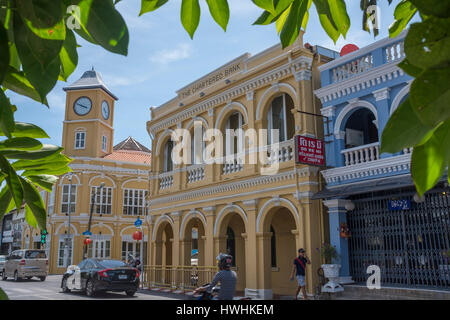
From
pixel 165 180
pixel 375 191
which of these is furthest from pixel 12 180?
pixel 165 180

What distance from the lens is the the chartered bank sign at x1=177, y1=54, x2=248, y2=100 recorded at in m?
16.3

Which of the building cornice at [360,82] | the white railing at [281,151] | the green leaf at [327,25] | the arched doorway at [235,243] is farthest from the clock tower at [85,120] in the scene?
the green leaf at [327,25]

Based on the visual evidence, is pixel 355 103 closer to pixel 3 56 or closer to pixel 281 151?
pixel 281 151

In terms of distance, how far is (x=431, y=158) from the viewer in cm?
79

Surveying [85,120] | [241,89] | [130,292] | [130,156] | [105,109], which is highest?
[105,109]

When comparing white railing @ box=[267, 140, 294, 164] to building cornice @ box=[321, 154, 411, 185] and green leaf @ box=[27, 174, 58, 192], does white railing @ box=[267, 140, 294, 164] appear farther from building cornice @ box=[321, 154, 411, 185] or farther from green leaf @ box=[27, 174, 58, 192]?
green leaf @ box=[27, 174, 58, 192]

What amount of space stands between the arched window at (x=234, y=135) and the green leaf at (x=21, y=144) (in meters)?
14.8

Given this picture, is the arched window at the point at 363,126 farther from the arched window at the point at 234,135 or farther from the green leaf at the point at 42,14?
the green leaf at the point at 42,14

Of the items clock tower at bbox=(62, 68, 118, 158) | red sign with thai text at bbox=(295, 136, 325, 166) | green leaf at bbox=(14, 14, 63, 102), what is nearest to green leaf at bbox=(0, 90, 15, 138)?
green leaf at bbox=(14, 14, 63, 102)

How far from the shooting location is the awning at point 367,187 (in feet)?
33.9

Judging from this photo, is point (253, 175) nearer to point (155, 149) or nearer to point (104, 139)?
point (155, 149)

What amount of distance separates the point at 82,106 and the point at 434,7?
38121mm
